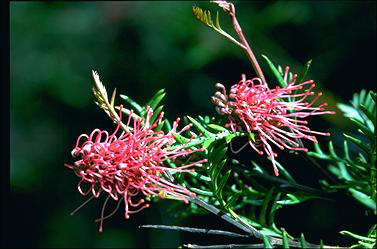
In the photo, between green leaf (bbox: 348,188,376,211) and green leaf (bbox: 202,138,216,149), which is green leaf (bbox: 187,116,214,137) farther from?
green leaf (bbox: 348,188,376,211)

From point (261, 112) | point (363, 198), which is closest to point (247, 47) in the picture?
point (261, 112)

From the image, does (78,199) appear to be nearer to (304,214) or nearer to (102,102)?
(304,214)

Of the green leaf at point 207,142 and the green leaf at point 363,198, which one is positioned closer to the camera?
the green leaf at point 207,142

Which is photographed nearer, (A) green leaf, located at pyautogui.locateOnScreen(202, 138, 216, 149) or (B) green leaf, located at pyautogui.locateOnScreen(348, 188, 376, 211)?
(A) green leaf, located at pyautogui.locateOnScreen(202, 138, 216, 149)

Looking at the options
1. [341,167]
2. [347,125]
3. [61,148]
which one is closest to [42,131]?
[61,148]

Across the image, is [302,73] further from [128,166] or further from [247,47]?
[128,166]

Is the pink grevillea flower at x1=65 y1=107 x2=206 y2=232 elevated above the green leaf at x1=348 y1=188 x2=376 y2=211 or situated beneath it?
elevated above

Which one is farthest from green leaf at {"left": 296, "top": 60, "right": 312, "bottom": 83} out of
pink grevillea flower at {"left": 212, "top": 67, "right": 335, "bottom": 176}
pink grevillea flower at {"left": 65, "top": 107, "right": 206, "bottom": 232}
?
pink grevillea flower at {"left": 65, "top": 107, "right": 206, "bottom": 232}

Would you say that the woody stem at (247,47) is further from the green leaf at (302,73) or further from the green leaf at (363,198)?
the green leaf at (363,198)

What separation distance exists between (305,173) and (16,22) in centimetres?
74

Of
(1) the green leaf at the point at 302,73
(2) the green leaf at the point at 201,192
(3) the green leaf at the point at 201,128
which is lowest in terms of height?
(2) the green leaf at the point at 201,192

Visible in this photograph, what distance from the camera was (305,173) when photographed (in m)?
0.80

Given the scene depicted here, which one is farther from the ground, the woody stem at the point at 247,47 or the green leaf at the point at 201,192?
the woody stem at the point at 247,47

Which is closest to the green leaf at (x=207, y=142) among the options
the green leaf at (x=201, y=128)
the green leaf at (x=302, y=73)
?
the green leaf at (x=201, y=128)
